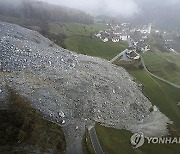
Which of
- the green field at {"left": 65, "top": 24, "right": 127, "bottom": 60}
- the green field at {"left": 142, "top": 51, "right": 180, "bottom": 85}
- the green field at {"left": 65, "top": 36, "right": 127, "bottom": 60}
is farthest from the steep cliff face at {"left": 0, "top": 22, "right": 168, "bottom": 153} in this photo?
the green field at {"left": 65, "top": 24, "right": 127, "bottom": 60}


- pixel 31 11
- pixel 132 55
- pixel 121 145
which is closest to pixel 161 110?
pixel 121 145

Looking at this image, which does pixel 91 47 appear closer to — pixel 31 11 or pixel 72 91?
pixel 72 91

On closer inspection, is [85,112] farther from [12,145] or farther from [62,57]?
[62,57]

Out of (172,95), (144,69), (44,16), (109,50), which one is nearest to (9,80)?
(172,95)

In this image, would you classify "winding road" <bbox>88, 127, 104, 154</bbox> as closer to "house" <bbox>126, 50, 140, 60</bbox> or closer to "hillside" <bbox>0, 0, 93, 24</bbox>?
"house" <bbox>126, 50, 140, 60</bbox>

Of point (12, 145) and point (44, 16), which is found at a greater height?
point (44, 16)

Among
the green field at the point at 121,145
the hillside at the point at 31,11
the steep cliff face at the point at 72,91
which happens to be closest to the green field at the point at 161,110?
the green field at the point at 121,145

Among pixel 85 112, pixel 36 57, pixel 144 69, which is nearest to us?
pixel 85 112
